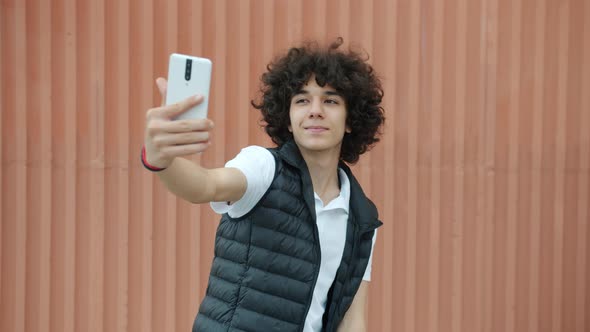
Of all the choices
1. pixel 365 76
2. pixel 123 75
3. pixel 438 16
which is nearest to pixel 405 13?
pixel 438 16

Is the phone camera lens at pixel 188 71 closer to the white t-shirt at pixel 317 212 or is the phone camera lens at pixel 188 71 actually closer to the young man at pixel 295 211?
the young man at pixel 295 211

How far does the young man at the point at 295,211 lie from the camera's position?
1.99 metres

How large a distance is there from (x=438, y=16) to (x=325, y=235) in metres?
2.56

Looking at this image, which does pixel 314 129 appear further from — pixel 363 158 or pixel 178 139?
pixel 363 158

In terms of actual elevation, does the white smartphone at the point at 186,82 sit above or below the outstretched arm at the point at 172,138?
above

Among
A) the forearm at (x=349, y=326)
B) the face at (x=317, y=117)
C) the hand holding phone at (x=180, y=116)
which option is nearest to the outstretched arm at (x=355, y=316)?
the forearm at (x=349, y=326)

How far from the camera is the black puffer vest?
2.00m

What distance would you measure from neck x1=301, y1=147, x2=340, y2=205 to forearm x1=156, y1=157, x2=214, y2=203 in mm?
501


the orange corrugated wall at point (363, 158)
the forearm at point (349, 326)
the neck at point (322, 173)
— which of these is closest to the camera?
the neck at point (322, 173)

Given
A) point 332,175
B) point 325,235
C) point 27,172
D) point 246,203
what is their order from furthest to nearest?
point 27,172, point 332,175, point 325,235, point 246,203

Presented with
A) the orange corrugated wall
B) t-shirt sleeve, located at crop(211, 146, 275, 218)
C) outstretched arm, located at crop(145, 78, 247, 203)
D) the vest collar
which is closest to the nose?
the vest collar

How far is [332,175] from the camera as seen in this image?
7.61 feet

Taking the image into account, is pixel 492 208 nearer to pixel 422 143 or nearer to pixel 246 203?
pixel 422 143

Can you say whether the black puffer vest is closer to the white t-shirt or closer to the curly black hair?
the white t-shirt
